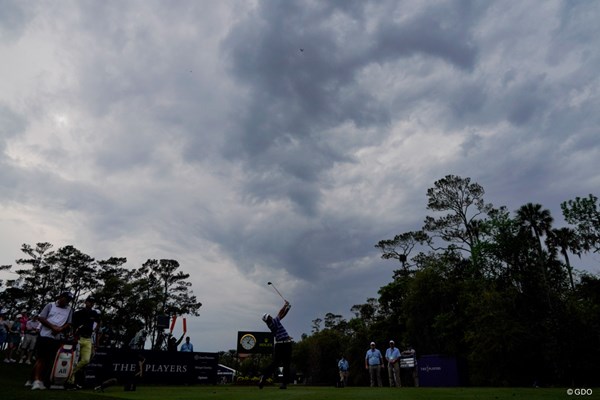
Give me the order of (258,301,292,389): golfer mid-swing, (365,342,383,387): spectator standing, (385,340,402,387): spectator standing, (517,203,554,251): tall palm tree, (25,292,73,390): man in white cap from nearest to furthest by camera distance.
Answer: (25,292,73,390): man in white cap
(258,301,292,389): golfer mid-swing
(385,340,402,387): spectator standing
(365,342,383,387): spectator standing
(517,203,554,251): tall palm tree

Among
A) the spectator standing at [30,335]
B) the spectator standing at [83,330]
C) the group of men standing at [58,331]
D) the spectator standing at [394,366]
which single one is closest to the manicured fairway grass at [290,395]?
the group of men standing at [58,331]

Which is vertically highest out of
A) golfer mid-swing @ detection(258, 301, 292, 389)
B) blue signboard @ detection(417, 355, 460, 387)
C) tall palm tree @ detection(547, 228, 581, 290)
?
tall palm tree @ detection(547, 228, 581, 290)

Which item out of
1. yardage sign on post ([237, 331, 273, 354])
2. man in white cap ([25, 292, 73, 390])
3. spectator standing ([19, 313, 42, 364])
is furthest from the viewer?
yardage sign on post ([237, 331, 273, 354])

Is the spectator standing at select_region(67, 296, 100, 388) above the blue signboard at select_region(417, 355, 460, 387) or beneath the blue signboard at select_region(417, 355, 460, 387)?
above

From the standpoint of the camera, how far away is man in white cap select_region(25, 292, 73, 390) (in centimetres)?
929

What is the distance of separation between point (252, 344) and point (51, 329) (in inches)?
1013

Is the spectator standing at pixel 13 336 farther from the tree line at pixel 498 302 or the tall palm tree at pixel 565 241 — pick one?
the tall palm tree at pixel 565 241

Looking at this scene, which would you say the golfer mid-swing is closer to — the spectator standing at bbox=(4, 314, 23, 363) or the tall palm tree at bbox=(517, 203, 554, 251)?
the spectator standing at bbox=(4, 314, 23, 363)

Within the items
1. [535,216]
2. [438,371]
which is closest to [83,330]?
[438,371]

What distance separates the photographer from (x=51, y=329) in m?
9.48

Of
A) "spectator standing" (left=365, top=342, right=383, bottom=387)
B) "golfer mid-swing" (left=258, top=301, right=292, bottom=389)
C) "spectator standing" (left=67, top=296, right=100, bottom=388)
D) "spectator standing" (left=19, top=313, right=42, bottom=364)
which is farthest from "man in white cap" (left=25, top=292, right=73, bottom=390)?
"spectator standing" (left=365, top=342, right=383, bottom=387)

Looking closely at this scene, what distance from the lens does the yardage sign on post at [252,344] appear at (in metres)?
33.4

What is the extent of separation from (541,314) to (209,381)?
23718 millimetres

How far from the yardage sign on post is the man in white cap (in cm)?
2446
